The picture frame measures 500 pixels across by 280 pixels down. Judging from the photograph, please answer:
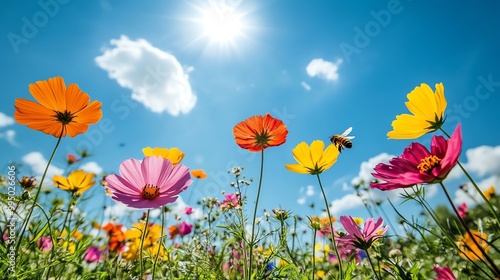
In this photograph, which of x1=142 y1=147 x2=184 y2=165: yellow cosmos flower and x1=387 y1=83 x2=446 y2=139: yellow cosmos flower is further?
x1=142 y1=147 x2=184 y2=165: yellow cosmos flower

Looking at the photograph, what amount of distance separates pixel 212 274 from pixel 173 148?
48 cm

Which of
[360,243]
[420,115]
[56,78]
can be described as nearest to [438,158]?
[420,115]

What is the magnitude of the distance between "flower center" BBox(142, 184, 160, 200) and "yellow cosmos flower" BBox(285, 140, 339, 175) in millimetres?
537

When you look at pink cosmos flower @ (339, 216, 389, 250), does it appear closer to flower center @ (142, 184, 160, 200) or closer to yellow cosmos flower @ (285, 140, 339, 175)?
yellow cosmos flower @ (285, 140, 339, 175)

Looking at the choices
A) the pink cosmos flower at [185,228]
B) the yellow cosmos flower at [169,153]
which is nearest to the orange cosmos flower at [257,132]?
the yellow cosmos flower at [169,153]

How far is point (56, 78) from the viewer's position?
906 millimetres

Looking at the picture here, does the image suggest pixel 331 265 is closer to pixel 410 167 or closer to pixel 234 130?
pixel 234 130

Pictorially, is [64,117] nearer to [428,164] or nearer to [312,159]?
[312,159]

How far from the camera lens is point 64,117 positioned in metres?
0.94

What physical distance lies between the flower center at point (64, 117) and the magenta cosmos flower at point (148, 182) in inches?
10.8

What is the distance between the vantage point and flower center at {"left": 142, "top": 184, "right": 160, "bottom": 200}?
770 mm

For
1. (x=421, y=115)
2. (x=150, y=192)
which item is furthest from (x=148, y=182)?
(x=421, y=115)

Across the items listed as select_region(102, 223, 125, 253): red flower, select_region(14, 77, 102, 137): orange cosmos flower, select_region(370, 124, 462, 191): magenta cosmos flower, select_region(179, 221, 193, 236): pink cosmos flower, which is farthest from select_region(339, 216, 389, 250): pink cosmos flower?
select_region(102, 223, 125, 253): red flower

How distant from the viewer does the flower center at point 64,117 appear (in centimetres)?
94
